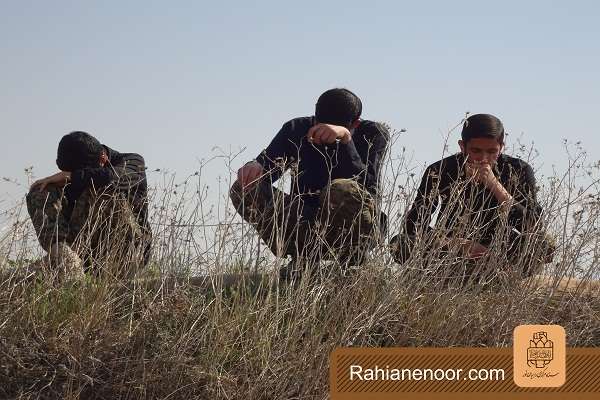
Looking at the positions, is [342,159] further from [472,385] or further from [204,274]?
[472,385]

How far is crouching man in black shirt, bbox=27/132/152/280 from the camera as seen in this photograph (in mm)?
5199

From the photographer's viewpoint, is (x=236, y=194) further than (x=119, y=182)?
No

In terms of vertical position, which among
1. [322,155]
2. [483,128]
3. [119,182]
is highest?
[483,128]

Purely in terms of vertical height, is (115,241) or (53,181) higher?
(53,181)

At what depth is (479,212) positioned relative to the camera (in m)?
5.08

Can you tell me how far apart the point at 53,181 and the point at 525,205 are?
2634mm

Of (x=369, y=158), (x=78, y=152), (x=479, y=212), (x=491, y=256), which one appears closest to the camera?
(x=479, y=212)

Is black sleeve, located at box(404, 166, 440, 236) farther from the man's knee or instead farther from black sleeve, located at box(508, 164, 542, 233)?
the man's knee

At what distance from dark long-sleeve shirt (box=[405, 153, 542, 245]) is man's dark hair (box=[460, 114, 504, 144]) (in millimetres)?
150

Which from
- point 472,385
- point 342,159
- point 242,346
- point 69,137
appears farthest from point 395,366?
point 69,137

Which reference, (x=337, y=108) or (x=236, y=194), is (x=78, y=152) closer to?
(x=236, y=194)

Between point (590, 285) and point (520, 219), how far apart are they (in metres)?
0.53

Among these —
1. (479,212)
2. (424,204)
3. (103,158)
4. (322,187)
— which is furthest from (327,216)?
(103,158)

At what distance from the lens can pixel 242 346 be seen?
472 cm
